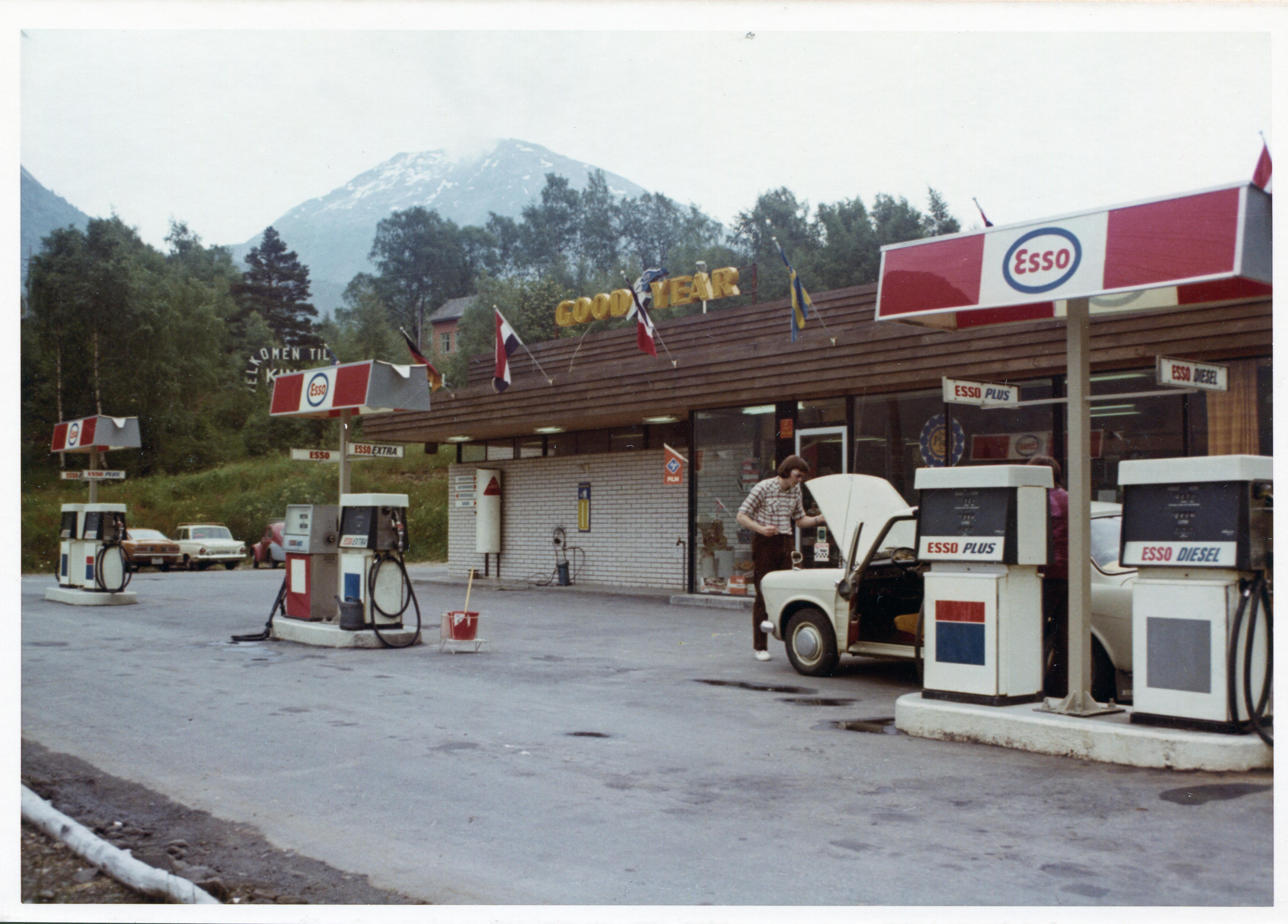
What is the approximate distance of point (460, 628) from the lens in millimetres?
11383

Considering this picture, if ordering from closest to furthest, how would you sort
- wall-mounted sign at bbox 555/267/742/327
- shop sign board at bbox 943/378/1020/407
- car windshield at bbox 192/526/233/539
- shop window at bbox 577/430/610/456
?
→ shop sign board at bbox 943/378/1020/407
shop window at bbox 577/430/610/456
wall-mounted sign at bbox 555/267/742/327
car windshield at bbox 192/526/233/539

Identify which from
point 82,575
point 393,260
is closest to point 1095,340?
point 82,575

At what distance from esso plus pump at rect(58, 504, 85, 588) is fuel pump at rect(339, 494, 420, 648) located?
8103 millimetres

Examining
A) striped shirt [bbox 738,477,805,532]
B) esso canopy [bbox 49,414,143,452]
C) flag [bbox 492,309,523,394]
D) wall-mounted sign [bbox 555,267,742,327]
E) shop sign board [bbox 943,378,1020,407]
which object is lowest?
striped shirt [bbox 738,477,805,532]

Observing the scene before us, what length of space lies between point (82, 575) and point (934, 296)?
15.5m

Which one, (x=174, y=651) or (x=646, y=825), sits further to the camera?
(x=174, y=651)

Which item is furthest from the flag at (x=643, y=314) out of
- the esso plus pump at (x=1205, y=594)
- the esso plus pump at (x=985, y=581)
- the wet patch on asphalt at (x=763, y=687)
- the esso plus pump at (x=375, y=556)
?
the esso plus pump at (x=1205, y=594)

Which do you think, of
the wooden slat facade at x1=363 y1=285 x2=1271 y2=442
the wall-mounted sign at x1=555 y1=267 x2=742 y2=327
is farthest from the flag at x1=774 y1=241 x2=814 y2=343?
the wall-mounted sign at x1=555 y1=267 x2=742 y2=327

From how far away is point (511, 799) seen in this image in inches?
215

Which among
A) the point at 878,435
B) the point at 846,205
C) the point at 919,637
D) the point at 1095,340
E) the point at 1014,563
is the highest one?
the point at 846,205

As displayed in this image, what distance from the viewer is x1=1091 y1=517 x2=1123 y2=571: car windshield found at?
7762mm

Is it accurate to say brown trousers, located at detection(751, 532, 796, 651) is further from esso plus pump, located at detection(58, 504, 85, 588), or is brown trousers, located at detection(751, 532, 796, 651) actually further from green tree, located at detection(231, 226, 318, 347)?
green tree, located at detection(231, 226, 318, 347)

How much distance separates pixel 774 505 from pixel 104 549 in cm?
1191

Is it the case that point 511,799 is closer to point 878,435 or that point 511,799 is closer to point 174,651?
point 174,651
